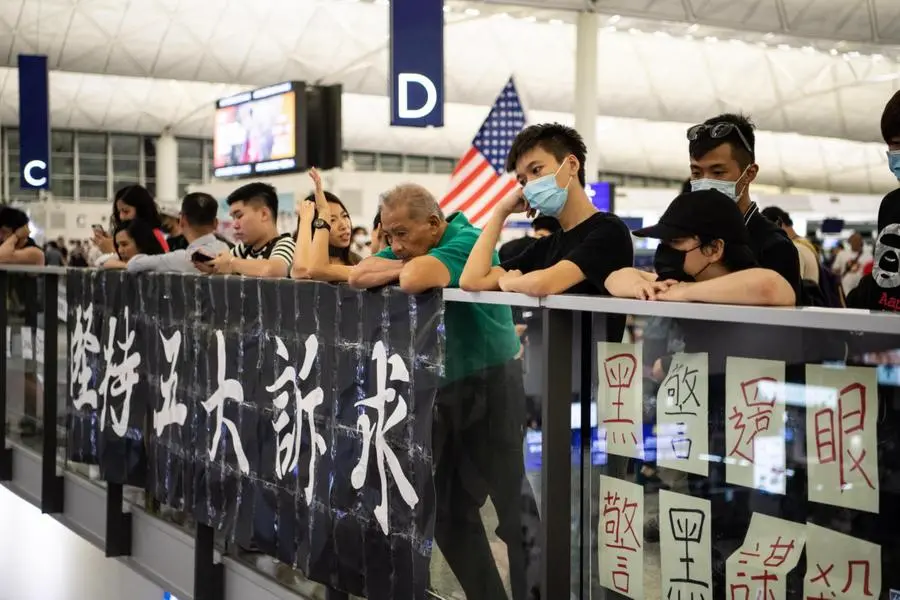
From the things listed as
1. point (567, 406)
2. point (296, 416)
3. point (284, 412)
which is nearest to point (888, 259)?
point (567, 406)

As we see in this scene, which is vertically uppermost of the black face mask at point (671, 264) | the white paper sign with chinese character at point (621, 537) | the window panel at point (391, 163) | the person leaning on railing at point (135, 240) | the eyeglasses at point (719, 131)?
the window panel at point (391, 163)

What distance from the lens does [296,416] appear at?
5004mm

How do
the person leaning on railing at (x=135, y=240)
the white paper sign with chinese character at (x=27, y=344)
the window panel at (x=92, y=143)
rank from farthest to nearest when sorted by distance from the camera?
the window panel at (x=92, y=143) → the white paper sign with chinese character at (x=27, y=344) → the person leaning on railing at (x=135, y=240)

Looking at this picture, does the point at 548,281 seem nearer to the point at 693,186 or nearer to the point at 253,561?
the point at 693,186

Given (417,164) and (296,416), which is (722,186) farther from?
(417,164)

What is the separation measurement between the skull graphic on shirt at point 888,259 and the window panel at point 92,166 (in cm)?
4222

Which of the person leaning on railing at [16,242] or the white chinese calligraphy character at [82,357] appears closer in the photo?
the white chinese calligraphy character at [82,357]

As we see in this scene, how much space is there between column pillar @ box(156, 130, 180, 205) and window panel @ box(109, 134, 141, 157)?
109 inches

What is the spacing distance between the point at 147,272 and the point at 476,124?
116ft

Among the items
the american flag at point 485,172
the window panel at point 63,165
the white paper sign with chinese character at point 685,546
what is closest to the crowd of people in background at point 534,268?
the white paper sign with chinese character at point 685,546

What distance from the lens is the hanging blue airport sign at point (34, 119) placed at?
21.5 meters

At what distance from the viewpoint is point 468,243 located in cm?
441

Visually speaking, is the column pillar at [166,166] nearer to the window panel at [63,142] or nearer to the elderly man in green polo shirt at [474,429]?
the window panel at [63,142]

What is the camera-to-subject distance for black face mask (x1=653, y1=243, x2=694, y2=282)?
127 inches
